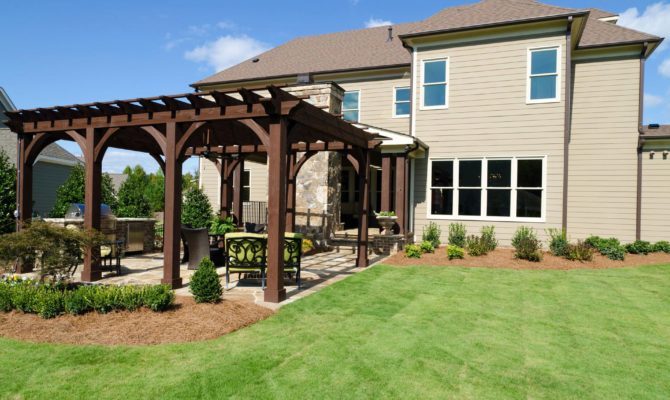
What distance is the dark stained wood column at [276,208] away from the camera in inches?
242

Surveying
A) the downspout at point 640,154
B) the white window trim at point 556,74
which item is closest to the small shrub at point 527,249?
the downspout at point 640,154

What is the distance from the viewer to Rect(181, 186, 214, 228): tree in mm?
14867

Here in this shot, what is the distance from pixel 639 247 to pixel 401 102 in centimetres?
817

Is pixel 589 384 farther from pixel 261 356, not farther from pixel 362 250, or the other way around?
pixel 362 250

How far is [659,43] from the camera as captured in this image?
451 inches

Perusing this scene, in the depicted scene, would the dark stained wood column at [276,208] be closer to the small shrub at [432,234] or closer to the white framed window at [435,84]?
the small shrub at [432,234]

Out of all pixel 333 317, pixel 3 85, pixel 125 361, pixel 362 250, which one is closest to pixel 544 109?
pixel 362 250

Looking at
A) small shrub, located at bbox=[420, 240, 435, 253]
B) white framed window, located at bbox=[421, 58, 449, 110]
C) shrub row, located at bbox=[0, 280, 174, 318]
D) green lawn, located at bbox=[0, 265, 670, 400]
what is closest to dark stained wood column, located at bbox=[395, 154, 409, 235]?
small shrub, located at bbox=[420, 240, 435, 253]

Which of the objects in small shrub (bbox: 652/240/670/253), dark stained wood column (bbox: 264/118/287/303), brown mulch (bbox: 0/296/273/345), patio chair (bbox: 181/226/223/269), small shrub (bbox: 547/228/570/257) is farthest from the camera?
small shrub (bbox: 652/240/670/253)

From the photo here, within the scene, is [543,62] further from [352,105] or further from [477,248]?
[352,105]

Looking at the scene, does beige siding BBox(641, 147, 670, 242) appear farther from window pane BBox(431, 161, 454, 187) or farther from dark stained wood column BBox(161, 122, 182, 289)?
dark stained wood column BBox(161, 122, 182, 289)

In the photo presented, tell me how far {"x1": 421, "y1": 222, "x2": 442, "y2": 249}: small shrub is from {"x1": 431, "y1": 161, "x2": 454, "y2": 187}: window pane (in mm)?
1256

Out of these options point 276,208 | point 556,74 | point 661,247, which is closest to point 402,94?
point 556,74

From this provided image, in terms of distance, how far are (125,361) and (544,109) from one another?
1171cm
